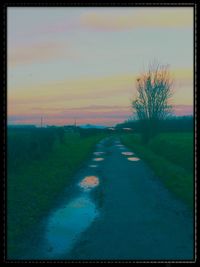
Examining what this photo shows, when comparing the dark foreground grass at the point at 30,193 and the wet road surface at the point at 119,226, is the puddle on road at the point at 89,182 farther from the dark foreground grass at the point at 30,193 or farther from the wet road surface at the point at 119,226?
the dark foreground grass at the point at 30,193

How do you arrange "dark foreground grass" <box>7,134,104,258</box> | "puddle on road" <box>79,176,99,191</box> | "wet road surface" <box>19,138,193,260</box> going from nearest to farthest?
"wet road surface" <box>19,138,193,260</box> → "dark foreground grass" <box>7,134,104,258</box> → "puddle on road" <box>79,176,99,191</box>

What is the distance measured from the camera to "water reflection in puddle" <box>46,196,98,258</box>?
289 inches

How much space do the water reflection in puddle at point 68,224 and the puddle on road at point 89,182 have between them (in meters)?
2.52

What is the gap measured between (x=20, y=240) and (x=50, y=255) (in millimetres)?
1206

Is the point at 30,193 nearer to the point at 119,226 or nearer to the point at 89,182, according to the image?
the point at 89,182

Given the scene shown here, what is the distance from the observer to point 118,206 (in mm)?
10641

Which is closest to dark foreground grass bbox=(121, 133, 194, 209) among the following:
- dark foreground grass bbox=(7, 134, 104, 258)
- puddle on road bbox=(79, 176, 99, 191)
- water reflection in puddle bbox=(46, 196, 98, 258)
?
puddle on road bbox=(79, 176, 99, 191)

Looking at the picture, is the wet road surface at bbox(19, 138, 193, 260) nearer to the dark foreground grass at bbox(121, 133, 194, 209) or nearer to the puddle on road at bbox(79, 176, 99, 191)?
the puddle on road at bbox(79, 176, 99, 191)

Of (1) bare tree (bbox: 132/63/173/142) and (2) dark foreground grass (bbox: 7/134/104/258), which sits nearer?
(2) dark foreground grass (bbox: 7/134/104/258)

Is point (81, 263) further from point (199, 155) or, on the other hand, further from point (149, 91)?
point (149, 91)

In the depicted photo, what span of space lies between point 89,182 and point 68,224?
6370mm

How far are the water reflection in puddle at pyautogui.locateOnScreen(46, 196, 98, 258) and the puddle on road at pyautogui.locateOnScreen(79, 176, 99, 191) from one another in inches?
99.0

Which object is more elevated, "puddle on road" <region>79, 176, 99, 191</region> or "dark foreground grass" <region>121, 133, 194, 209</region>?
"dark foreground grass" <region>121, 133, 194, 209</region>

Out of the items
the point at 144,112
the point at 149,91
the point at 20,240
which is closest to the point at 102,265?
the point at 20,240
